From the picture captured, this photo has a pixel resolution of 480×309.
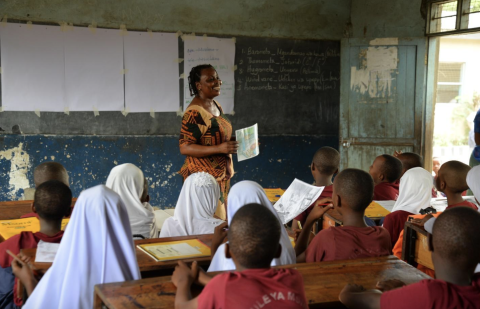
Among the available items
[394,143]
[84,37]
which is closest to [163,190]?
[84,37]

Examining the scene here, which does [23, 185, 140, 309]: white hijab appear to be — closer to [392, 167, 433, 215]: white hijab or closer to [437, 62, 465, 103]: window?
[392, 167, 433, 215]: white hijab

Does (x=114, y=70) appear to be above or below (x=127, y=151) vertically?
above

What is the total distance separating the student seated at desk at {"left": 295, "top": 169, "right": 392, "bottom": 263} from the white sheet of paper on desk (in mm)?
983

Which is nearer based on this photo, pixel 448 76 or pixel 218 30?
pixel 218 30

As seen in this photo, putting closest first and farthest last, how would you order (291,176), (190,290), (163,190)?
(190,290) → (163,190) → (291,176)

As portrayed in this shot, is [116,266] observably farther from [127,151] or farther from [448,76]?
[448,76]

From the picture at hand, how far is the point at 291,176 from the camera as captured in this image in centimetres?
597

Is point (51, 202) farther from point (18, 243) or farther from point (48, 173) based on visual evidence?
point (48, 173)

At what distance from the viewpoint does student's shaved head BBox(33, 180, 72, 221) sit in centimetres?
205

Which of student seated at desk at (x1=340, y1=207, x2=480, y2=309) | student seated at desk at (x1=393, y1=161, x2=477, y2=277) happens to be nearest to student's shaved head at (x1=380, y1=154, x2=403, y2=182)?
student seated at desk at (x1=393, y1=161, x2=477, y2=277)

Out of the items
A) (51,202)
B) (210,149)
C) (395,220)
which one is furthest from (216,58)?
(51,202)

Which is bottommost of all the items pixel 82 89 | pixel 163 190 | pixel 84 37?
pixel 163 190

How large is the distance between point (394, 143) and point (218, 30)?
2.24 m

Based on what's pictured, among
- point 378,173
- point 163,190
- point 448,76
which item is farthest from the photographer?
point 448,76
